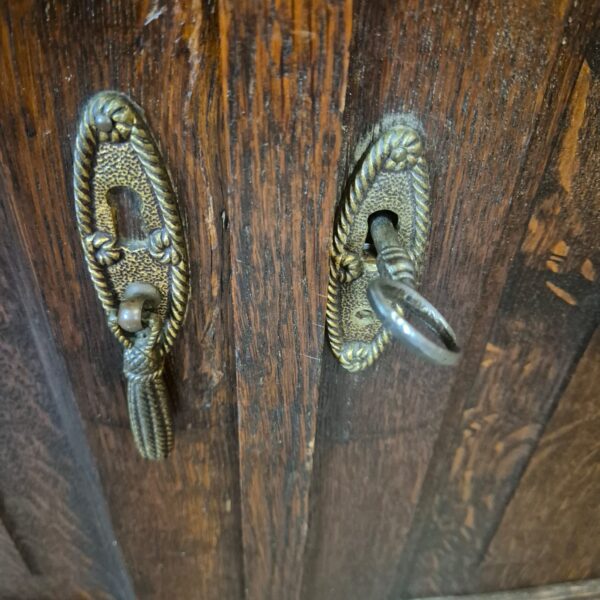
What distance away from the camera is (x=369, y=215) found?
37 cm

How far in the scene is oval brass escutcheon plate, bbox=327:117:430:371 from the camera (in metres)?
0.34

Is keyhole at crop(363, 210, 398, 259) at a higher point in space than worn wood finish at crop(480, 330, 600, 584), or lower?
higher

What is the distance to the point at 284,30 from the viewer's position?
284mm

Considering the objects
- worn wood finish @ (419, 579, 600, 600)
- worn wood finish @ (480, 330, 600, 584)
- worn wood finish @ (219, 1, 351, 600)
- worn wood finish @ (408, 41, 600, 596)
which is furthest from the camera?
worn wood finish @ (419, 579, 600, 600)

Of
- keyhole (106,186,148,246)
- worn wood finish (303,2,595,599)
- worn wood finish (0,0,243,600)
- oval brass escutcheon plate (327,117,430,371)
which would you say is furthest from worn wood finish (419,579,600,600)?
keyhole (106,186,148,246)

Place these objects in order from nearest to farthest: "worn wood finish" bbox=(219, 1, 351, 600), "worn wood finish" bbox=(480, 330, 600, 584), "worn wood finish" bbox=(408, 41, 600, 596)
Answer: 1. "worn wood finish" bbox=(219, 1, 351, 600)
2. "worn wood finish" bbox=(408, 41, 600, 596)
3. "worn wood finish" bbox=(480, 330, 600, 584)

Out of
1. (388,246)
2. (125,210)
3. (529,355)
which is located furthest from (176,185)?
(529,355)

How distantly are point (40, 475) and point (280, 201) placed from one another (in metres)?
0.45

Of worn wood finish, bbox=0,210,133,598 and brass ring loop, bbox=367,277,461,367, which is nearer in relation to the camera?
brass ring loop, bbox=367,277,461,367

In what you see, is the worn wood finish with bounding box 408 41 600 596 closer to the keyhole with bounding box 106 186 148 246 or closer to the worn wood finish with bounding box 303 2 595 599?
the worn wood finish with bounding box 303 2 595 599

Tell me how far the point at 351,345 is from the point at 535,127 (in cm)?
19

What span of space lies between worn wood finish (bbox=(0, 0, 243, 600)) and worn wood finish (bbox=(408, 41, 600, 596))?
23 cm

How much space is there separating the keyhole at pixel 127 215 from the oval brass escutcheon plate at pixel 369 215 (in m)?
0.13

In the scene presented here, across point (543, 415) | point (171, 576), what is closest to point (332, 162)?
point (543, 415)
